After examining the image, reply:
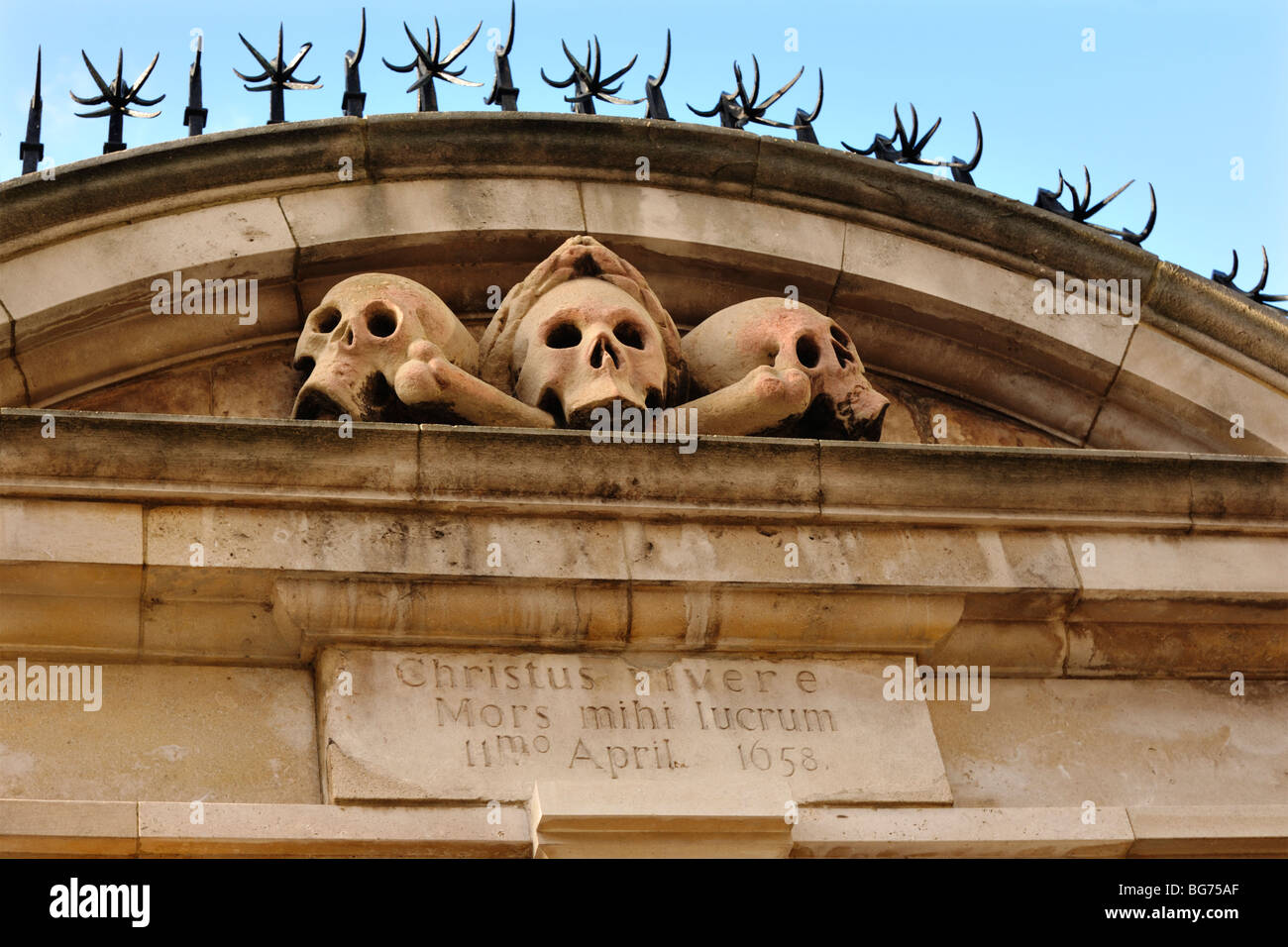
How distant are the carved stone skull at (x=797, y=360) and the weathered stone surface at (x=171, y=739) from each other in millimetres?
1822

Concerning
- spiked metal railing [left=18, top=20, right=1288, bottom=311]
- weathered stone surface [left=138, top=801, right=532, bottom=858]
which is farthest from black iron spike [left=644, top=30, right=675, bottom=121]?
weathered stone surface [left=138, top=801, right=532, bottom=858]

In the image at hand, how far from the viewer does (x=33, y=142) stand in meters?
7.23

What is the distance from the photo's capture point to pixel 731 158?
7.36 meters

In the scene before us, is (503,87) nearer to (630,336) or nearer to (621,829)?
(630,336)

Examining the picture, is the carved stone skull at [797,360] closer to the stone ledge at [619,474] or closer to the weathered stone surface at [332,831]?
the stone ledge at [619,474]

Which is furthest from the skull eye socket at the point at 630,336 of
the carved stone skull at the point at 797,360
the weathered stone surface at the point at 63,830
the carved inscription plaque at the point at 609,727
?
the weathered stone surface at the point at 63,830

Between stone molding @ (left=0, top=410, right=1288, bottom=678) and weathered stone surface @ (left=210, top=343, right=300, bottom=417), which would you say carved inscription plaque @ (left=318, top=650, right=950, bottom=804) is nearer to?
stone molding @ (left=0, top=410, right=1288, bottom=678)

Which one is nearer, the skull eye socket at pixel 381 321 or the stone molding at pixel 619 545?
the stone molding at pixel 619 545

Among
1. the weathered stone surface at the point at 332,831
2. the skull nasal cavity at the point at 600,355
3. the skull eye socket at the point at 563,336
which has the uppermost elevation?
the skull eye socket at the point at 563,336

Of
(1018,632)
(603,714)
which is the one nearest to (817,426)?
(1018,632)

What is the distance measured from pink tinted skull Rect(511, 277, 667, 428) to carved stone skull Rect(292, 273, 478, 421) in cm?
28

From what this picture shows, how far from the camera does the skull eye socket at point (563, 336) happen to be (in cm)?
643
